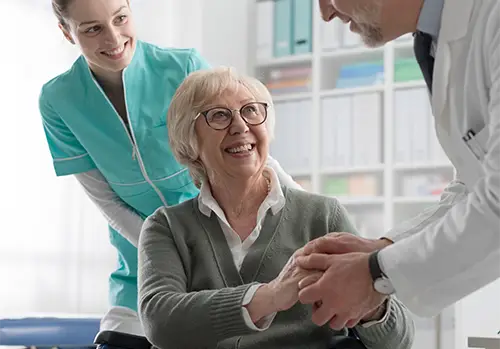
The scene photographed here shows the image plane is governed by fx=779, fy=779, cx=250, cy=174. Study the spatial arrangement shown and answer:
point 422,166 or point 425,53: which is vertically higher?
point 425,53

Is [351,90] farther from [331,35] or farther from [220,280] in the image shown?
[220,280]

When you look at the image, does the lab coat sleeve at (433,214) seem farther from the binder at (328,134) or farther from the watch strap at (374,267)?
the binder at (328,134)

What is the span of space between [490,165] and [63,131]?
139 cm

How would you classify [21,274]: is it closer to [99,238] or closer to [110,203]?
[99,238]

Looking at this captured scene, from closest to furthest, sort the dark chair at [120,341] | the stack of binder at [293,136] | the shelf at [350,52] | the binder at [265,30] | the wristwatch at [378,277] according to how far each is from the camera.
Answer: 1. the wristwatch at [378,277]
2. the dark chair at [120,341]
3. the shelf at [350,52]
4. the stack of binder at [293,136]
5. the binder at [265,30]

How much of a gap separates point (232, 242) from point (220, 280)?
0.35 ft

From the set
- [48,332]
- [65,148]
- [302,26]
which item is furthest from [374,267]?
[302,26]

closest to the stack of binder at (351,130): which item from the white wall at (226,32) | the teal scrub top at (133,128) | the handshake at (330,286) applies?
the white wall at (226,32)

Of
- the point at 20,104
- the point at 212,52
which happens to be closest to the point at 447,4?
the point at 20,104

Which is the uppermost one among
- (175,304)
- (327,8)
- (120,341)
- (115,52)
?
(327,8)

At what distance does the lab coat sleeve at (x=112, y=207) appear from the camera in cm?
216

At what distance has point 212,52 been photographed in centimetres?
467

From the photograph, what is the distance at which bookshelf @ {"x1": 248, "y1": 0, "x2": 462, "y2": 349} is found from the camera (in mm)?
4109

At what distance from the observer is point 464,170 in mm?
1330
